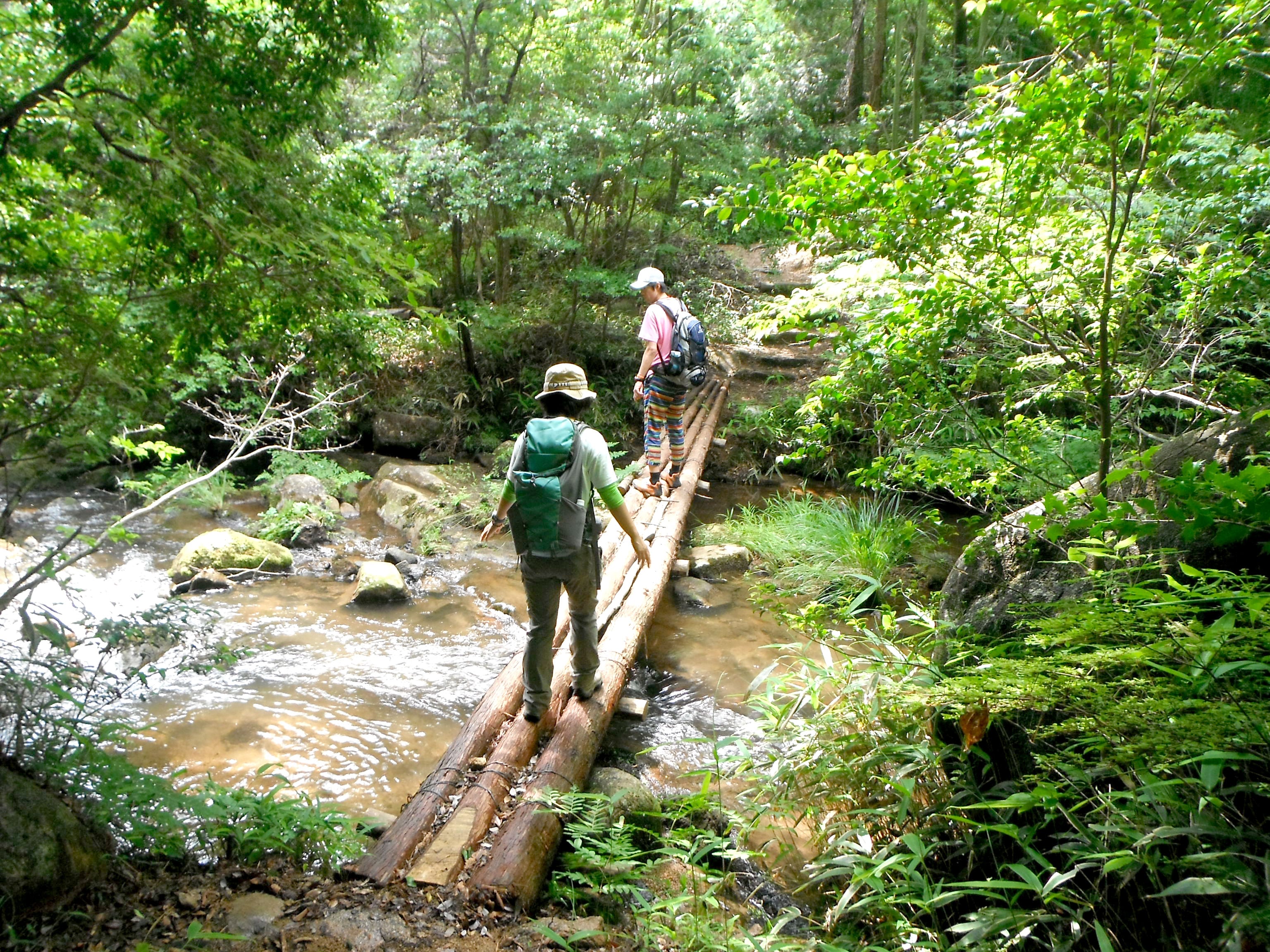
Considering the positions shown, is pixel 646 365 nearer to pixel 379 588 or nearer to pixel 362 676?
pixel 379 588

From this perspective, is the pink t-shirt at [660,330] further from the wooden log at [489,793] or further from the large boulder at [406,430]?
the large boulder at [406,430]

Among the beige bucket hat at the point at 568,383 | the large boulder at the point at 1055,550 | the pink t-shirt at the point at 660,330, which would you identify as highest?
the pink t-shirt at the point at 660,330

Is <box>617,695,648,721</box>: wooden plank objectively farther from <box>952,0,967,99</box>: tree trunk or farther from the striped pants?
<box>952,0,967,99</box>: tree trunk

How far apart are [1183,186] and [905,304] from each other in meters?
1.50

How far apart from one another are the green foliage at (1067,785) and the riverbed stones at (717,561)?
408cm

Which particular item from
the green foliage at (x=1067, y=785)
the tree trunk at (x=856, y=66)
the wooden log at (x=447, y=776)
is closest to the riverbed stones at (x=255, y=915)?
the wooden log at (x=447, y=776)

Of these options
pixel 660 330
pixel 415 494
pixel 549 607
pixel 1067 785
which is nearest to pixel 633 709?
pixel 549 607

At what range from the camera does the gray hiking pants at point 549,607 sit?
3842 mm

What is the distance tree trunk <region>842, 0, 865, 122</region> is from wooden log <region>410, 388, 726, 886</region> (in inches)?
665

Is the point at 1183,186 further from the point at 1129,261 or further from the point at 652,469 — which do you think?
the point at 652,469

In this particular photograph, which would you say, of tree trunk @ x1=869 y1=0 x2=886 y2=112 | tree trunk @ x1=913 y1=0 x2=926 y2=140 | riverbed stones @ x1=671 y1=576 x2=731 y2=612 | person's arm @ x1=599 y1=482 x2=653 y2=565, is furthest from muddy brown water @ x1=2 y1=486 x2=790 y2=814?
tree trunk @ x1=869 y1=0 x2=886 y2=112

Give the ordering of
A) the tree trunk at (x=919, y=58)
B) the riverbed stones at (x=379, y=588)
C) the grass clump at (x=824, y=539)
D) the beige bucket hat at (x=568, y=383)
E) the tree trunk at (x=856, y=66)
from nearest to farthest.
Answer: the beige bucket hat at (x=568, y=383) < the riverbed stones at (x=379, y=588) < the grass clump at (x=824, y=539) < the tree trunk at (x=919, y=58) < the tree trunk at (x=856, y=66)

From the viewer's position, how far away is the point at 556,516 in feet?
12.2

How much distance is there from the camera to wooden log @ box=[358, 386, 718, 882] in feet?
9.86
